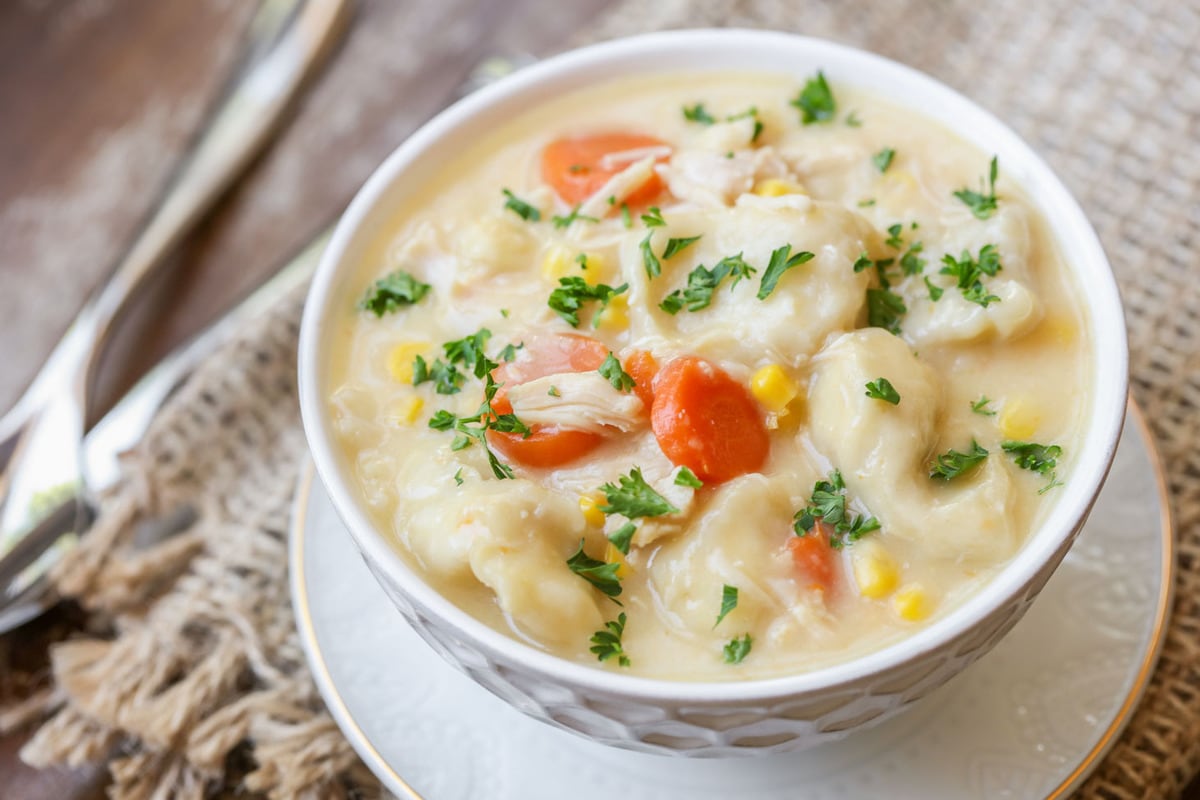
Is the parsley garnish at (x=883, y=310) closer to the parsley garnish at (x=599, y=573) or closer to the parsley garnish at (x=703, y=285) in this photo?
the parsley garnish at (x=703, y=285)

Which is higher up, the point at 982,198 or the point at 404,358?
the point at 404,358

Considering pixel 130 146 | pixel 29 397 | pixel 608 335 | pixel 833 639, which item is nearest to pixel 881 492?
pixel 833 639

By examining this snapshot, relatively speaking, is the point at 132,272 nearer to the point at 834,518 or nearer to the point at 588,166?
the point at 588,166

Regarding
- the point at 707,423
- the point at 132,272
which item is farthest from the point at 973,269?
the point at 132,272

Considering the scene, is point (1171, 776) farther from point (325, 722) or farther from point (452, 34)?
point (452, 34)

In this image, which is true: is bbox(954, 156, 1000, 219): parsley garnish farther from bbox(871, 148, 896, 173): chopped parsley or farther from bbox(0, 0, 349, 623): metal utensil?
bbox(0, 0, 349, 623): metal utensil

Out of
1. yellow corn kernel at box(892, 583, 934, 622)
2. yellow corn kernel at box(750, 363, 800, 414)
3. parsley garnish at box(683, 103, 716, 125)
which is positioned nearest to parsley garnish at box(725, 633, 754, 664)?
yellow corn kernel at box(892, 583, 934, 622)
